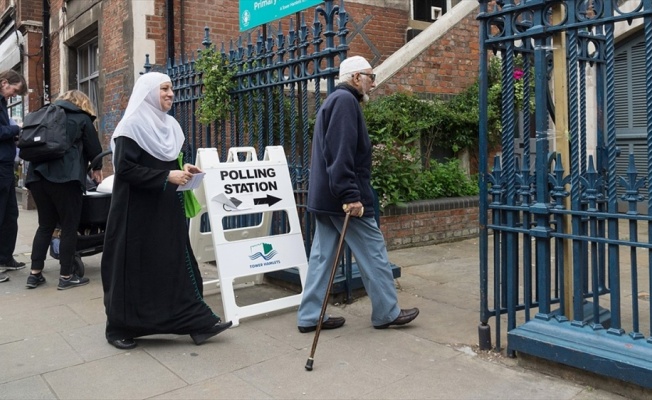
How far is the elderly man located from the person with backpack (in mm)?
2727

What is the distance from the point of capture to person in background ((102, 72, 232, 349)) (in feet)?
13.9

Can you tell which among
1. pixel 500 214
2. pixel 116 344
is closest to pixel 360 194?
pixel 500 214

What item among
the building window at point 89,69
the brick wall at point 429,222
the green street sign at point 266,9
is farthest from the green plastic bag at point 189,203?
the building window at point 89,69

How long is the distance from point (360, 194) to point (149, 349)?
1.84 metres

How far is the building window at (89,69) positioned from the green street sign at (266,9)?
4794 millimetres

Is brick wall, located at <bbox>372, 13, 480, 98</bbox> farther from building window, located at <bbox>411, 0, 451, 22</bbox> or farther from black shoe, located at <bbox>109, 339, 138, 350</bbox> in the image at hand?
black shoe, located at <bbox>109, 339, 138, 350</bbox>

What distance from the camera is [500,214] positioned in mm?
3928

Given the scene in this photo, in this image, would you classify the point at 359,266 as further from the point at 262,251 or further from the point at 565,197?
the point at 565,197

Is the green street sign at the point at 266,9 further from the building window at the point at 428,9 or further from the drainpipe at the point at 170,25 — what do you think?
the building window at the point at 428,9

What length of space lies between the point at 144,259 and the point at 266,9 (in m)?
3.68

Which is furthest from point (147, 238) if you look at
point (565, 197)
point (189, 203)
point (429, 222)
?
point (429, 222)

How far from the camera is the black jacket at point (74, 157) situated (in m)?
5.86

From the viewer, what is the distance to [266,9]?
6895mm

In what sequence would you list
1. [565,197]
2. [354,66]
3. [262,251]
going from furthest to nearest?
[262,251] → [354,66] → [565,197]
